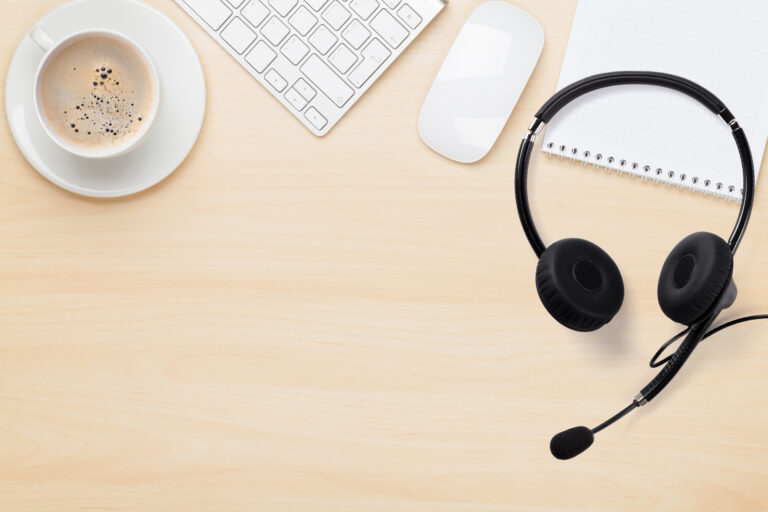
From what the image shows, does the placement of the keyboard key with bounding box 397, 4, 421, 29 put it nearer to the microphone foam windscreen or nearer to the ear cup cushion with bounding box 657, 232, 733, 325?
the ear cup cushion with bounding box 657, 232, 733, 325

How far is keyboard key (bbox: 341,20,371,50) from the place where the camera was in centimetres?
67

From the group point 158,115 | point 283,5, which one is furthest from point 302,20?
point 158,115

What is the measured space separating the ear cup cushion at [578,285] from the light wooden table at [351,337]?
6 centimetres

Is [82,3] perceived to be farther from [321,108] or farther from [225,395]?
[225,395]

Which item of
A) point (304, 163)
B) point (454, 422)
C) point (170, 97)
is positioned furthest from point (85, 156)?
point (454, 422)

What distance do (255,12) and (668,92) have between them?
1.54ft

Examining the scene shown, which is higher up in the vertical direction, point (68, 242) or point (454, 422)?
point (68, 242)

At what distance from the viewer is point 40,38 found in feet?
1.99

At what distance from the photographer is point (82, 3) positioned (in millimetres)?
640

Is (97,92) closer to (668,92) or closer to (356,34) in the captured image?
(356,34)

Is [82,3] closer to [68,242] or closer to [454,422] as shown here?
[68,242]

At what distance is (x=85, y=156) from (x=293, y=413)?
14.0 inches

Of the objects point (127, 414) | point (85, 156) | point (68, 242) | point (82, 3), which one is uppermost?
point (82, 3)

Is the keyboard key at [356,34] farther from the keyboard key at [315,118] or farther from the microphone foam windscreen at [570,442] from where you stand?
the microphone foam windscreen at [570,442]
